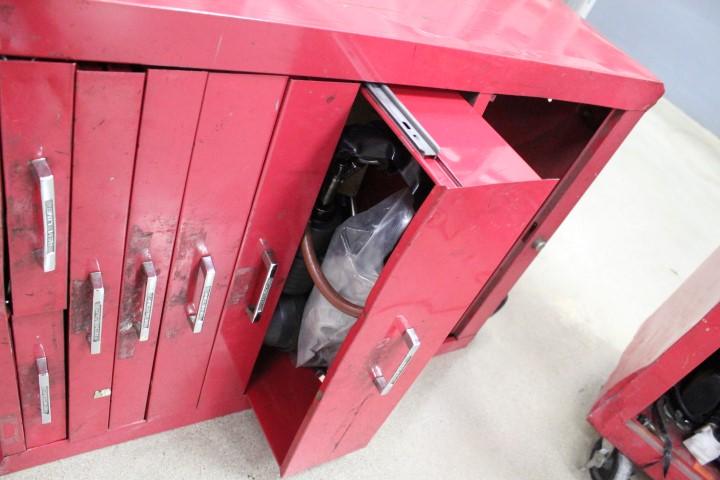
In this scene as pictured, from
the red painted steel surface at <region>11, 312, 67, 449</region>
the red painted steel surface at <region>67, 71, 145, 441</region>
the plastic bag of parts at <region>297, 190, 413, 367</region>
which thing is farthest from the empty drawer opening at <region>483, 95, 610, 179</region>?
the red painted steel surface at <region>11, 312, 67, 449</region>

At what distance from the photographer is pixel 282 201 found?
3.06ft

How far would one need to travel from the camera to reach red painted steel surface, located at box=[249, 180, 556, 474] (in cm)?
78

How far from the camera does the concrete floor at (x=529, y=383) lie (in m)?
1.28

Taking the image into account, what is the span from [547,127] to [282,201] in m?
0.86

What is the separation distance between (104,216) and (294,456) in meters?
0.61

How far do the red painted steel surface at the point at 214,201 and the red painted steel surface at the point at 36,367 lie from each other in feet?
0.54

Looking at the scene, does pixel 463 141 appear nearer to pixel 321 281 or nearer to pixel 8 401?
pixel 321 281

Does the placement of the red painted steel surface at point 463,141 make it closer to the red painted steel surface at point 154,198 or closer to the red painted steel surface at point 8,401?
the red painted steel surface at point 154,198

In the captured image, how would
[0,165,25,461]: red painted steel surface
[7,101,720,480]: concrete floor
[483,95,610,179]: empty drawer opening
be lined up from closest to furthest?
1. [0,165,25,461]: red painted steel surface
2. [7,101,720,480]: concrete floor
3. [483,95,610,179]: empty drawer opening

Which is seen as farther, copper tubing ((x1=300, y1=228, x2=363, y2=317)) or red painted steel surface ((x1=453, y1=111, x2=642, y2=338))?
red painted steel surface ((x1=453, y1=111, x2=642, y2=338))

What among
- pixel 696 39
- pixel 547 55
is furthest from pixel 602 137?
pixel 696 39

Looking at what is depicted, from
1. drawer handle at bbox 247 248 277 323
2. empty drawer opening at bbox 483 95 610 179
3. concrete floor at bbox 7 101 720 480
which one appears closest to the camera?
drawer handle at bbox 247 248 277 323

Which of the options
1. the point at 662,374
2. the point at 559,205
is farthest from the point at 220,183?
the point at 662,374

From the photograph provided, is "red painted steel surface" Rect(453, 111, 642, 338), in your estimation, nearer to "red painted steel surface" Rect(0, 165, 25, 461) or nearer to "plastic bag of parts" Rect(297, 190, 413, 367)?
"plastic bag of parts" Rect(297, 190, 413, 367)
